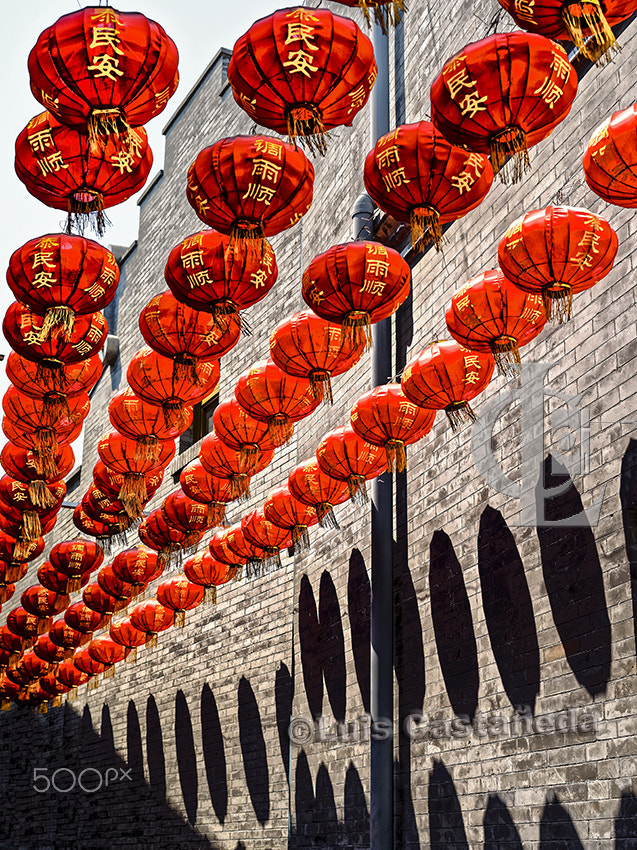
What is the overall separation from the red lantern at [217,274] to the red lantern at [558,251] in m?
1.30

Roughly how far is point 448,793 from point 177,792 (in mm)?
6266

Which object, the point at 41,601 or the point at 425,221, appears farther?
the point at 41,601

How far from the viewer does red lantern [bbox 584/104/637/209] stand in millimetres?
3727

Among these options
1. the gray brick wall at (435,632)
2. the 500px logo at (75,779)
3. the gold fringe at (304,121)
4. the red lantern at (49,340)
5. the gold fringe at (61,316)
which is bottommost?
the 500px logo at (75,779)

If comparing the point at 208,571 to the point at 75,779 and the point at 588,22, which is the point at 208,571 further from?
the point at 75,779

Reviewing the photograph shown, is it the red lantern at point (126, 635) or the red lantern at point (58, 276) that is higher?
the red lantern at point (58, 276)

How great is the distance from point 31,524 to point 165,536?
1256mm

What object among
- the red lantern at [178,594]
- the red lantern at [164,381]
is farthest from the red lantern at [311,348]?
the red lantern at [178,594]

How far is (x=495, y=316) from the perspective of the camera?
16.3ft

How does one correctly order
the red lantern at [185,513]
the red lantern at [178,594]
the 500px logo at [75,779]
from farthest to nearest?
the 500px logo at [75,779] < the red lantern at [178,594] < the red lantern at [185,513]

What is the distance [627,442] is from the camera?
192 inches

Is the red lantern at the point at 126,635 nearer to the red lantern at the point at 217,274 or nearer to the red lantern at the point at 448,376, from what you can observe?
the red lantern at the point at 448,376

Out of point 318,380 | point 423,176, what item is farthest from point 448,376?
point 423,176

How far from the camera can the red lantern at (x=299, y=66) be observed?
3.74m
